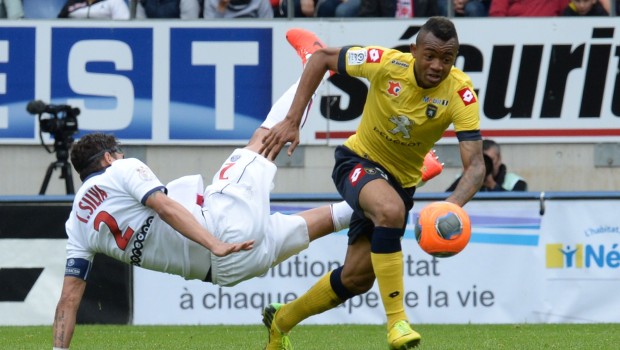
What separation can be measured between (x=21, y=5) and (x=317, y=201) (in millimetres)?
4663

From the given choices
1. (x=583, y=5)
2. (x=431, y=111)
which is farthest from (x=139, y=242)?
(x=583, y=5)

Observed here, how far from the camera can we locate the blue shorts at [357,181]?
7336mm

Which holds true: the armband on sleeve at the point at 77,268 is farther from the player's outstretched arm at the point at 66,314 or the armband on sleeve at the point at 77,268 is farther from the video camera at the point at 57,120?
the video camera at the point at 57,120

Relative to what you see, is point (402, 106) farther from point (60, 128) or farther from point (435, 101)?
point (60, 128)

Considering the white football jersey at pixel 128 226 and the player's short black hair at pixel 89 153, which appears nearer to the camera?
the white football jersey at pixel 128 226

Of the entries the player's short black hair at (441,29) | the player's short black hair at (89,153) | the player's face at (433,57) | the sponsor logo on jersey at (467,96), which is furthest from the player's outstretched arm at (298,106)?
the player's short black hair at (89,153)

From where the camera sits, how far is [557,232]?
1146 centimetres

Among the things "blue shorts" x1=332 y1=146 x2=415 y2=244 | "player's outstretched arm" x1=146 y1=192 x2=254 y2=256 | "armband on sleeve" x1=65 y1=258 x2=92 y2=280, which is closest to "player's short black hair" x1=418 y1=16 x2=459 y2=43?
"blue shorts" x1=332 y1=146 x2=415 y2=244

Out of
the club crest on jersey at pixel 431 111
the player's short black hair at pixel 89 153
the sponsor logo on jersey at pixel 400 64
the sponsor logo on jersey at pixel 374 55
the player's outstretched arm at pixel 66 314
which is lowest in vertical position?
the player's outstretched arm at pixel 66 314

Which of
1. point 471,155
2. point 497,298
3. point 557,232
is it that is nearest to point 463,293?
point 497,298

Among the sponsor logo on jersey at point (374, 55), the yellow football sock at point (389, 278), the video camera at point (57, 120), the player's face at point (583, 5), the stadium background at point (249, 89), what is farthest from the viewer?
the stadium background at point (249, 89)

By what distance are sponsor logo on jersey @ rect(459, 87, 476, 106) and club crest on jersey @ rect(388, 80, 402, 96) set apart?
37 centimetres

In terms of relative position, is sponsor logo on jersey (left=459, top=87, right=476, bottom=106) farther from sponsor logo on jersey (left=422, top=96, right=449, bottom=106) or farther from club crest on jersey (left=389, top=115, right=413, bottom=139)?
club crest on jersey (left=389, top=115, right=413, bottom=139)

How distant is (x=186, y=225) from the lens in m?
7.04
